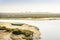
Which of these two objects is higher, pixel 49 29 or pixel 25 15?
pixel 25 15

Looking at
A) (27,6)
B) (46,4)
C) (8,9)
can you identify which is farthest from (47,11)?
(8,9)

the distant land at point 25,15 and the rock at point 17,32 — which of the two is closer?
the rock at point 17,32

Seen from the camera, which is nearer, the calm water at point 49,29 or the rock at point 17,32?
the rock at point 17,32

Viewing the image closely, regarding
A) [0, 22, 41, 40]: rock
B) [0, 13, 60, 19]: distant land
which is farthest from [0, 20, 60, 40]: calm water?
[0, 22, 41, 40]: rock

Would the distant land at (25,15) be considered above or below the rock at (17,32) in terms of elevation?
above

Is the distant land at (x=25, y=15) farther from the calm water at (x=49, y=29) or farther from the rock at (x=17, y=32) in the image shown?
the rock at (x=17, y=32)

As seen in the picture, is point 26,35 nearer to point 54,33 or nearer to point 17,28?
point 17,28

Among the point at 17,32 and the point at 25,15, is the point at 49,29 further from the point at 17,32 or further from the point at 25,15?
the point at 17,32

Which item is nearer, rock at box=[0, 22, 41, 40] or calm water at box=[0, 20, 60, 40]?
rock at box=[0, 22, 41, 40]

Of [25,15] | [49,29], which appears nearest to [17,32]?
[25,15]

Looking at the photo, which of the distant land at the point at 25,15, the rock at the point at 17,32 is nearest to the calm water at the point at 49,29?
the distant land at the point at 25,15

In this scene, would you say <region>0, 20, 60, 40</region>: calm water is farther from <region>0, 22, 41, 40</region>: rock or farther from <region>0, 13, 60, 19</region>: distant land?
<region>0, 22, 41, 40</region>: rock

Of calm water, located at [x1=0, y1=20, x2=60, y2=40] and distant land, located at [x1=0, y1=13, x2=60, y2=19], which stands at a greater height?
distant land, located at [x1=0, y1=13, x2=60, y2=19]

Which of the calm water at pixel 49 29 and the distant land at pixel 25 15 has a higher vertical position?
the distant land at pixel 25 15
